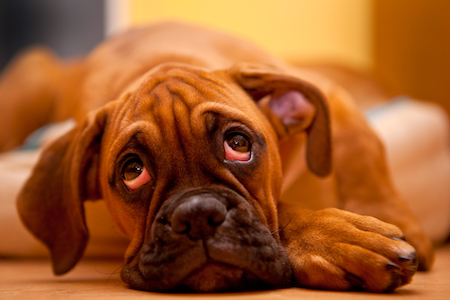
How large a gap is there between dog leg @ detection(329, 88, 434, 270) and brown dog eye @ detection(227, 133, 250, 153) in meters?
0.81

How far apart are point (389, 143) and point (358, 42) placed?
3.63m

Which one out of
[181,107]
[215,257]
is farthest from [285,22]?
[215,257]

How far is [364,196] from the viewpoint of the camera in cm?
252

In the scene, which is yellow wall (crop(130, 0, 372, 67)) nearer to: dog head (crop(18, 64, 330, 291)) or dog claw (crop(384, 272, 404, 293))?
dog head (crop(18, 64, 330, 291))

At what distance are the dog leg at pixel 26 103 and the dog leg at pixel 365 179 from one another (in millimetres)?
3069

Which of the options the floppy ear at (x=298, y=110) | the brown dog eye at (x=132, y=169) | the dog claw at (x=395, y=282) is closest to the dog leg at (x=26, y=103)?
the floppy ear at (x=298, y=110)

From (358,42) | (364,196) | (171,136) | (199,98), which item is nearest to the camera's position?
(171,136)

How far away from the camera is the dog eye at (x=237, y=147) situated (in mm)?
1923

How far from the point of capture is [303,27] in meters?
6.57

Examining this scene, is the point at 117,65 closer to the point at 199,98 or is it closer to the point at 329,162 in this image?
the point at 199,98

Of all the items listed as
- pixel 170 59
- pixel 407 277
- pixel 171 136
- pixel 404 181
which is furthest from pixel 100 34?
pixel 407 277

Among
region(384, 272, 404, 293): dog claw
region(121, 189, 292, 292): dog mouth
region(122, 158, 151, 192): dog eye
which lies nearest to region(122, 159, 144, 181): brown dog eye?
region(122, 158, 151, 192): dog eye

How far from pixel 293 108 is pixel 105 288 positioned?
1.22 m

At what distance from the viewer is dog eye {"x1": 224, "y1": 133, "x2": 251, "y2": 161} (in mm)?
1923
